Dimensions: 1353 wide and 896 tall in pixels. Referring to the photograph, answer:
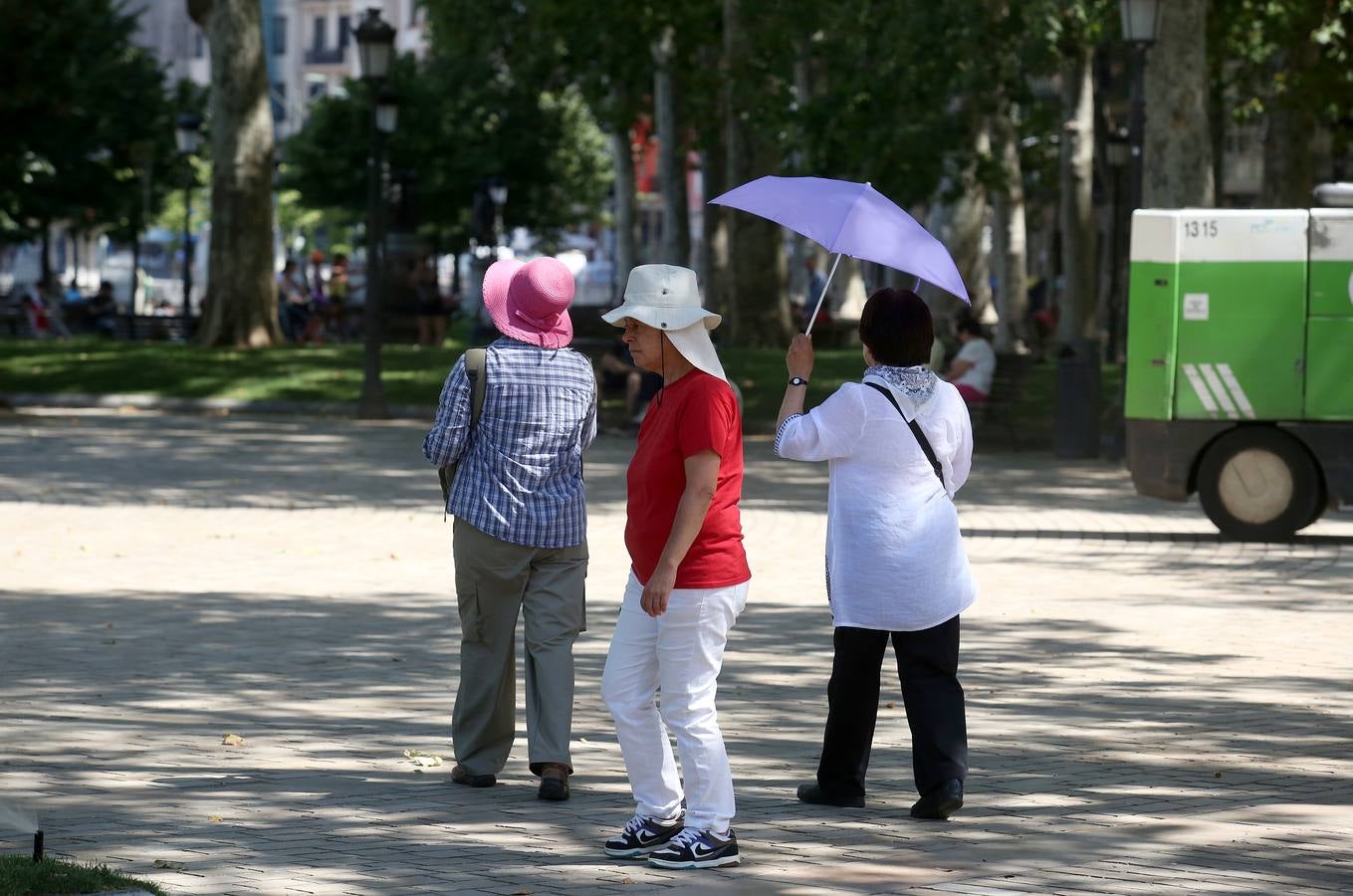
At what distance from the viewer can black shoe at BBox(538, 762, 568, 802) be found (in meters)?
7.16

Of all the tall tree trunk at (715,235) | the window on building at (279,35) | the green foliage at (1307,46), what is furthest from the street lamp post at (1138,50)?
the window on building at (279,35)

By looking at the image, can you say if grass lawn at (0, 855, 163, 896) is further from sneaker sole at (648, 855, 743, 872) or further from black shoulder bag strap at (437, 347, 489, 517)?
black shoulder bag strap at (437, 347, 489, 517)

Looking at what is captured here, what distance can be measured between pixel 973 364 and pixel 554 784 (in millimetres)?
15123

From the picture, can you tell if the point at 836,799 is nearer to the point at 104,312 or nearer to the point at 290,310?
the point at 290,310

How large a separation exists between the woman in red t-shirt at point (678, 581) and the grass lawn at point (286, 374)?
18285 mm

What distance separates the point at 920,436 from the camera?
22.6ft

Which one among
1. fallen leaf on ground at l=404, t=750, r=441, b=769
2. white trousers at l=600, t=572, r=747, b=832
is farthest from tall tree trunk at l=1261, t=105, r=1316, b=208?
white trousers at l=600, t=572, r=747, b=832

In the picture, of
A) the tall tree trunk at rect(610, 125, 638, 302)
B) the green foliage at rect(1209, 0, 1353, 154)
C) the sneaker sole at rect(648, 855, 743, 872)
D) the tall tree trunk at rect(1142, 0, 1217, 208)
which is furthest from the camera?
the tall tree trunk at rect(610, 125, 638, 302)

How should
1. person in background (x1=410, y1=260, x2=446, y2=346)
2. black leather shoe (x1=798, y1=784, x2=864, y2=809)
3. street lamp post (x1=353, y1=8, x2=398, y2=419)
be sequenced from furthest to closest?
person in background (x1=410, y1=260, x2=446, y2=346), street lamp post (x1=353, y1=8, x2=398, y2=419), black leather shoe (x1=798, y1=784, x2=864, y2=809)

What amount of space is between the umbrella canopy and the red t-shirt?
28.3 inches

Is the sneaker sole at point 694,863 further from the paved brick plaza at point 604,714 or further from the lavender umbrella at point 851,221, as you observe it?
the lavender umbrella at point 851,221

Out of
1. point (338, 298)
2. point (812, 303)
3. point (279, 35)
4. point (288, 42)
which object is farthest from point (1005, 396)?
point (279, 35)

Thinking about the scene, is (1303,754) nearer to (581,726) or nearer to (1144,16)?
(581,726)

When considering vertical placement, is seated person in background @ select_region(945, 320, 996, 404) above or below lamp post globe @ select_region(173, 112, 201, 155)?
below
